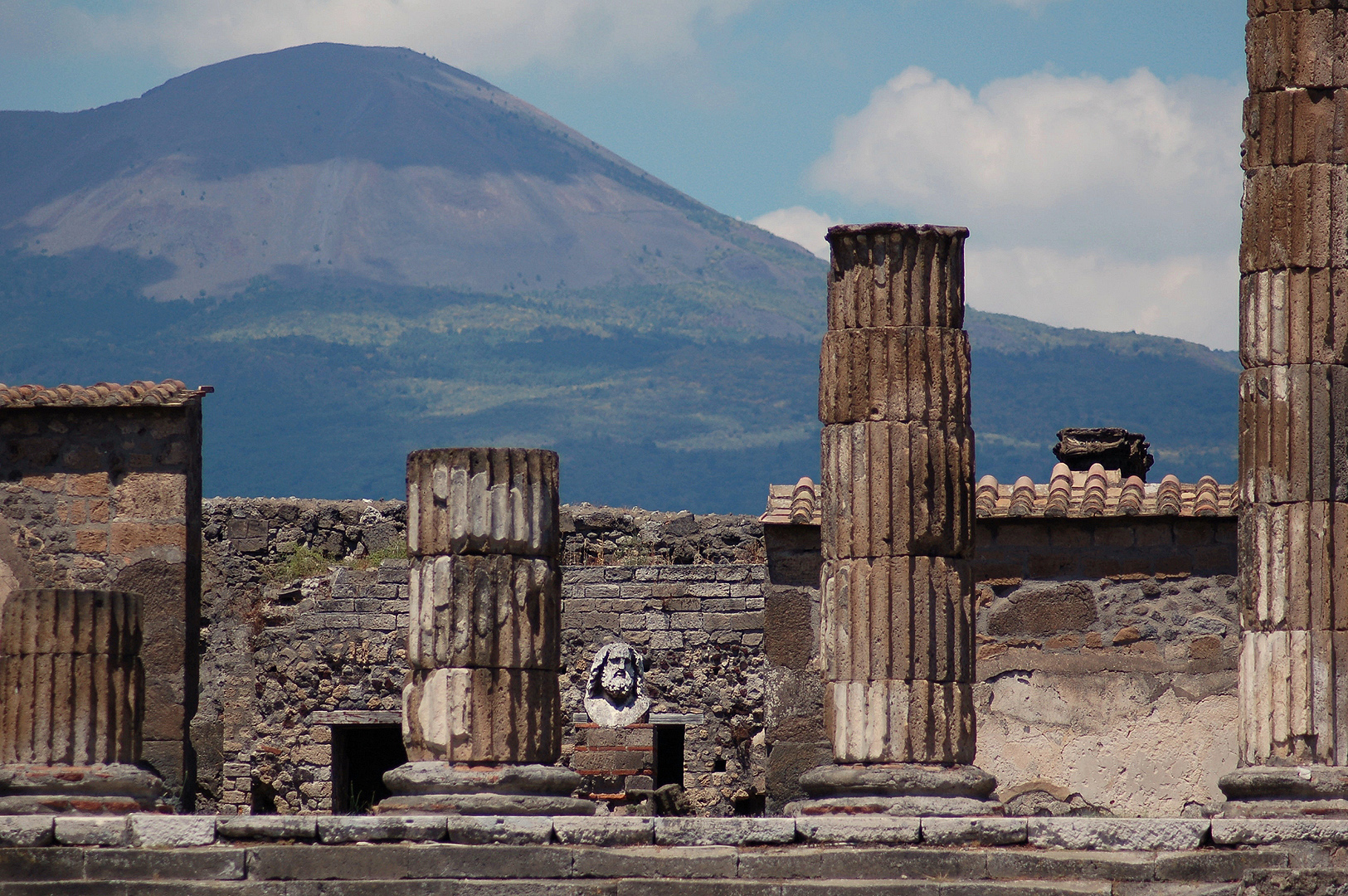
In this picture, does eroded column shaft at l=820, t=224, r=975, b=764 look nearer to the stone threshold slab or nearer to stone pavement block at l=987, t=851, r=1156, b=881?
the stone threshold slab

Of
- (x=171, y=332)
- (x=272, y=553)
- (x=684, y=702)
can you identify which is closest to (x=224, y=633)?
(x=272, y=553)

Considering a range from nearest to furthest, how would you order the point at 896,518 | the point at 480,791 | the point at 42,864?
the point at 42,864 < the point at 480,791 < the point at 896,518

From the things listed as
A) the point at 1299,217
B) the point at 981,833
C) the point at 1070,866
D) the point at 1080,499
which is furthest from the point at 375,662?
the point at 1299,217

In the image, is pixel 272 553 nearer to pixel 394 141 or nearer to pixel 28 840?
pixel 28 840

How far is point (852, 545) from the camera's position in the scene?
11.2 m

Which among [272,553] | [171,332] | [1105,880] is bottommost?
[1105,880]

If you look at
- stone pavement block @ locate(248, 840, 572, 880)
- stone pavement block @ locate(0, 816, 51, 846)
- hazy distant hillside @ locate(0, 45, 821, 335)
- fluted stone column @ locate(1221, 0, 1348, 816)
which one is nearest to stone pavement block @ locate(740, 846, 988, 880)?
stone pavement block @ locate(248, 840, 572, 880)

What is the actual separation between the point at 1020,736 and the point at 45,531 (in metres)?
8.11

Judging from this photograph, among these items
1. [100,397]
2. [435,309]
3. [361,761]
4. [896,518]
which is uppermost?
[435,309]

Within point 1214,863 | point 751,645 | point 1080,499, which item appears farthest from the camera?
point 751,645

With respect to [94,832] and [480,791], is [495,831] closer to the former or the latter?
[480,791]

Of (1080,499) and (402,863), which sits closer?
(402,863)

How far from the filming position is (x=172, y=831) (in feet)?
34.4

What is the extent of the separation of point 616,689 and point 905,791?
581 centimetres
